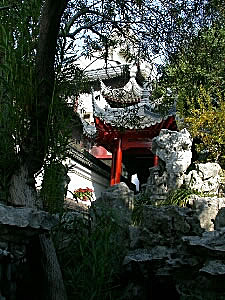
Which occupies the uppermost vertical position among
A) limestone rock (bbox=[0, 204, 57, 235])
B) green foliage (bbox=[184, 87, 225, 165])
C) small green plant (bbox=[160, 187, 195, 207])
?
green foliage (bbox=[184, 87, 225, 165])

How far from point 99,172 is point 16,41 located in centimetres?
945

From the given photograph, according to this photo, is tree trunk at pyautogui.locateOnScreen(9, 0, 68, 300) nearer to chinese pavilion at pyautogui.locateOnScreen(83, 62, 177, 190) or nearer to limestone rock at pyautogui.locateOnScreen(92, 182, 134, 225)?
limestone rock at pyautogui.locateOnScreen(92, 182, 134, 225)

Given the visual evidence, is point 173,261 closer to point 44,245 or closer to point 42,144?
point 44,245

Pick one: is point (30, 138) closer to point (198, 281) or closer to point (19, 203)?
point (19, 203)

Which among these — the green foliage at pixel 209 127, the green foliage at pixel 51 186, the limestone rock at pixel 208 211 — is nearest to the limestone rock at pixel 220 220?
the limestone rock at pixel 208 211

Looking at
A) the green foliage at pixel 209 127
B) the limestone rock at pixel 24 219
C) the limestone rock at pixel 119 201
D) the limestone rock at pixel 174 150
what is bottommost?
the limestone rock at pixel 24 219

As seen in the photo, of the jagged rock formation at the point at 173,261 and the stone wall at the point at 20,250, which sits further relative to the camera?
the jagged rock formation at the point at 173,261

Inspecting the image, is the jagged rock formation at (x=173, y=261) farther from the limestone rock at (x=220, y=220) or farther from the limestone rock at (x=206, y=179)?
the limestone rock at (x=206, y=179)

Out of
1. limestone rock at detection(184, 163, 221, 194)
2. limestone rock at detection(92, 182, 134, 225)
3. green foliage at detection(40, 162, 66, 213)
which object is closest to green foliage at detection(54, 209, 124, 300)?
green foliage at detection(40, 162, 66, 213)

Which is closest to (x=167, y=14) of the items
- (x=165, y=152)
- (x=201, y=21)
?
(x=201, y=21)

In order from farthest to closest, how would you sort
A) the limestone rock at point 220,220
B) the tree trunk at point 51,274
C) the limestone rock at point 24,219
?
the limestone rock at point 220,220, the tree trunk at point 51,274, the limestone rock at point 24,219

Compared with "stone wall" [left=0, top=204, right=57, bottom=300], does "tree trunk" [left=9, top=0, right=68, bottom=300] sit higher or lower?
higher

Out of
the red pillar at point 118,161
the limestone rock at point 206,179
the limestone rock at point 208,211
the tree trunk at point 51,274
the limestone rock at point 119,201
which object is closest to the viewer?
the tree trunk at point 51,274

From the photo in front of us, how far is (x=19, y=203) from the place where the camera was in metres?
2.28
